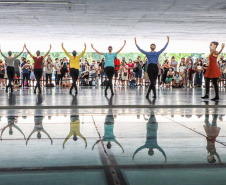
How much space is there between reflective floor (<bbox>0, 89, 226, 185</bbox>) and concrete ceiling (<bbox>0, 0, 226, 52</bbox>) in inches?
358

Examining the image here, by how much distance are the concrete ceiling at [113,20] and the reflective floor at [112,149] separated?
29.9 feet

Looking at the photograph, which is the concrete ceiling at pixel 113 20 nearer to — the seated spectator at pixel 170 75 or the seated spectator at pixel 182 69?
the seated spectator at pixel 182 69

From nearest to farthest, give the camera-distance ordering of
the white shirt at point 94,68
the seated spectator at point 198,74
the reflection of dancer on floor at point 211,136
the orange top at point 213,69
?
the reflection of dancer on floor at point 211,136, the orange top at point 213,69, the seated spectator at point 198,74, the white shirt at point 94,68

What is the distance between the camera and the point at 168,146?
5629mm

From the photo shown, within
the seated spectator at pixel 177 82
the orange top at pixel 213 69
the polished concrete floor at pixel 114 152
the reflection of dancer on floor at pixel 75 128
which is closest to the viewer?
the polished concrete floor at pixel 114 152

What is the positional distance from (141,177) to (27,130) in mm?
3626

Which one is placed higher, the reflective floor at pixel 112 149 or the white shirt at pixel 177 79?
the white shirt at pixel 177 79

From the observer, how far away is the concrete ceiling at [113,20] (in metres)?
17.3

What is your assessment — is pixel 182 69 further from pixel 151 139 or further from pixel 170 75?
pixel 151 139

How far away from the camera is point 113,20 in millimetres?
21922

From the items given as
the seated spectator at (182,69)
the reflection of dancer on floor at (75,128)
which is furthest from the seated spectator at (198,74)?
the reflection of dancer on floor at (75,128)

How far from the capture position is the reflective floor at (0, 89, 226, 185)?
4.04 m

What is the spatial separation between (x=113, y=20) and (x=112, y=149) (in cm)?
1722

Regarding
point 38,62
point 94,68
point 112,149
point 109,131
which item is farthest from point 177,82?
point 112,149
